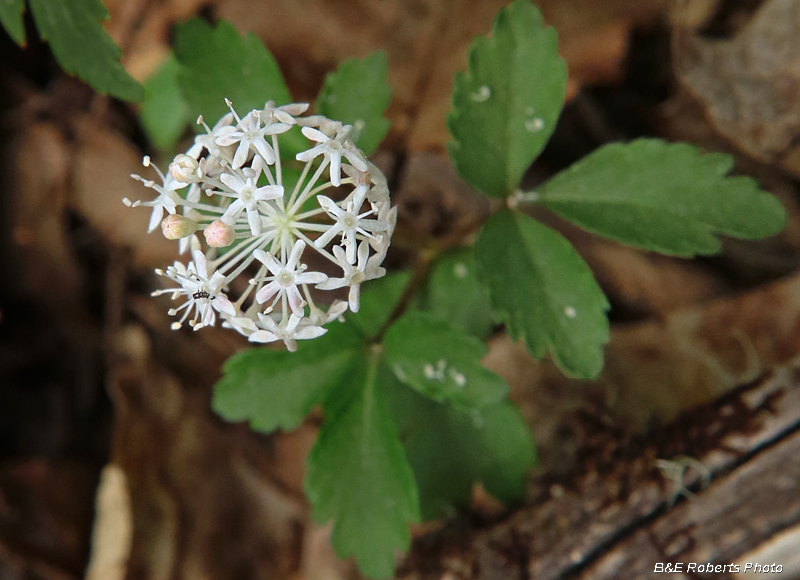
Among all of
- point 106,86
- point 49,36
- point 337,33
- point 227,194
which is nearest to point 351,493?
point 227,194

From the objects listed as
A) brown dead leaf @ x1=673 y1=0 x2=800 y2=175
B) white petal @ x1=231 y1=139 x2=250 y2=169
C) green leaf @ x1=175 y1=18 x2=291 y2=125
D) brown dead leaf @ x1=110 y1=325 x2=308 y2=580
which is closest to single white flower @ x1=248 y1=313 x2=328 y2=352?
white petal @ x1=231 y1=139 x2=250 y2=169

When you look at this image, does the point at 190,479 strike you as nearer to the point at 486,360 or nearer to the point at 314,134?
→ the point at 486,360

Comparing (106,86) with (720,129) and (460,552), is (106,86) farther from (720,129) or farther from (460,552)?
(720,129)

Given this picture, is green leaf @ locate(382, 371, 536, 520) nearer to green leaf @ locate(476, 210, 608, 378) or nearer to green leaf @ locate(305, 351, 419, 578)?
green leaf @ locate(305, 351, 419, 578)

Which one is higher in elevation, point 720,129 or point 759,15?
Result: point 759,15

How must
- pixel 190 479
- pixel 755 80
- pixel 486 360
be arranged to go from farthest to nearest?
1. pixel 190 479
2. pixel 486 360
3. pixel 755 80

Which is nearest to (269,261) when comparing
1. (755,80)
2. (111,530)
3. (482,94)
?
(482,94)

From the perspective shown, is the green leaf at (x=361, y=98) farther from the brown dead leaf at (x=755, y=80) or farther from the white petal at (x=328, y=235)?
the brown dead leaf at (x=755, y=80)
